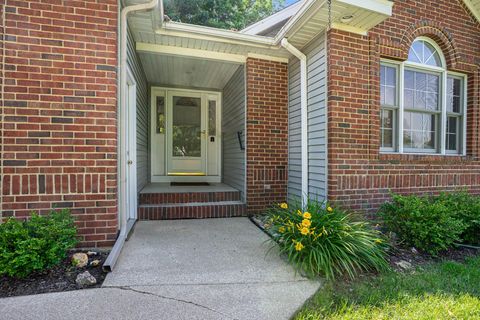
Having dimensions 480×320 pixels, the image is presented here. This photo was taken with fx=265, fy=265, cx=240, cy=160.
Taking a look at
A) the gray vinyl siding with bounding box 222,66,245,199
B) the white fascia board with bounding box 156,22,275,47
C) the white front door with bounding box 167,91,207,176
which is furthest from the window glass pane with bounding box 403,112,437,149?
the white front door with bounding box 167,91,207,176

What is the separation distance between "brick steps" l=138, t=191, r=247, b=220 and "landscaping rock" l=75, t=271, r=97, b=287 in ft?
6.21

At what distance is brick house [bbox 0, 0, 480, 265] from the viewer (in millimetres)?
2588

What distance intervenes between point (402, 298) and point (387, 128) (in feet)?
9.17

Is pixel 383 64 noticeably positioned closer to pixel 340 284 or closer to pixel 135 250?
pixel 340 284

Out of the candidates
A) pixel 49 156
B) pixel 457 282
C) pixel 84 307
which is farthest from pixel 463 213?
pixel 49 156

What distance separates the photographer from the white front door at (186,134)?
6.07 metres

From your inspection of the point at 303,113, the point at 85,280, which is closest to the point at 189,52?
the point at 303,113

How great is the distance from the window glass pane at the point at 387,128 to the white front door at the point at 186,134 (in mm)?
3719

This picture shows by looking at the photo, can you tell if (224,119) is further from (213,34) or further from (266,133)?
(213,34)

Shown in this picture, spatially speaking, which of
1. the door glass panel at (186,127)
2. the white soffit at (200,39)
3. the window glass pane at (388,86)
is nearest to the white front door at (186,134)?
the door glass panel at (186,127)

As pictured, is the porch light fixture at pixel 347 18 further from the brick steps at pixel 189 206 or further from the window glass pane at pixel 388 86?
the brick steps at pixel 189 206

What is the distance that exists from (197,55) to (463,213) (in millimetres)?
4300

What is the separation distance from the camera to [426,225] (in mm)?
2938

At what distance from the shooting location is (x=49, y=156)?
261 cm
